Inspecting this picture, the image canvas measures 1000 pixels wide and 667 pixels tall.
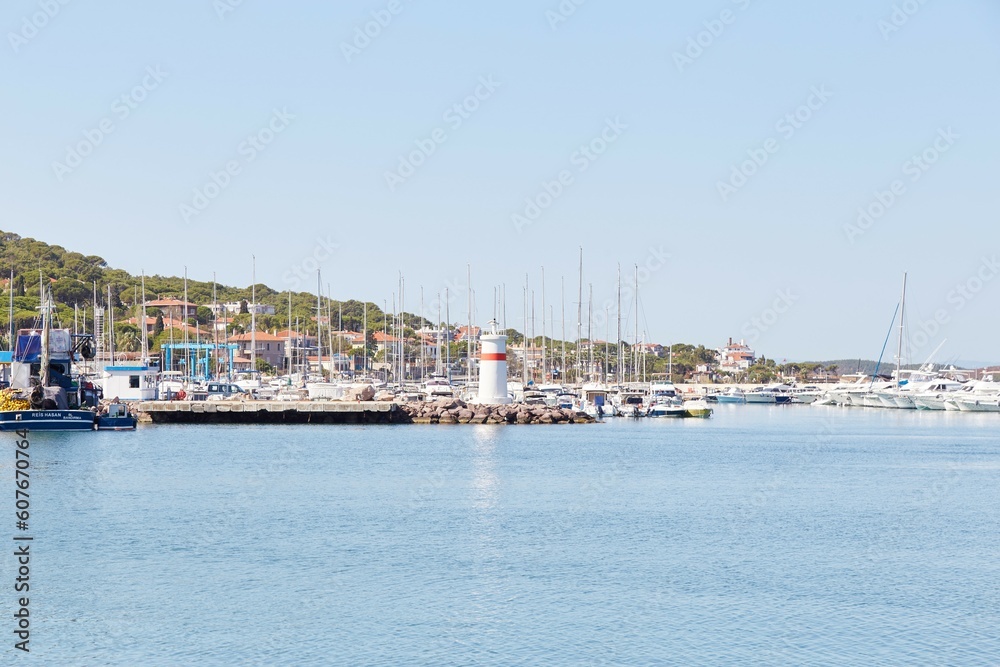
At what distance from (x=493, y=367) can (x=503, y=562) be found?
49.5 m

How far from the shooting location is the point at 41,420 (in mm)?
60594

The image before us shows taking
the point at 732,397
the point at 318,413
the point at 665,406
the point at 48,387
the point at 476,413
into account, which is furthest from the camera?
the point at 732,397

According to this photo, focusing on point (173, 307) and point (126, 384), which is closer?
point (126, 384)

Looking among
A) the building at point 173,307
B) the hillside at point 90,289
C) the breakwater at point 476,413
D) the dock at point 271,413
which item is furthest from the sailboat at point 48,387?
the building at point 173,307

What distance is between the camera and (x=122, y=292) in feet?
507

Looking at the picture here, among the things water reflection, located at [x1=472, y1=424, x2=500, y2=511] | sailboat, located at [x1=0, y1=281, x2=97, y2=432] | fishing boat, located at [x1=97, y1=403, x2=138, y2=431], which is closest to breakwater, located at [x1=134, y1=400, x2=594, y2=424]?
water reflection, located at [x1=472, y1=424, x2=500, y2=511]

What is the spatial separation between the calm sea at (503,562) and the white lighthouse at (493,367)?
74.8 feet

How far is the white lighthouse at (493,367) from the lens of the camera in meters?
73.2

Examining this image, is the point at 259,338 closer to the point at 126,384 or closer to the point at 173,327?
the point at 173,327

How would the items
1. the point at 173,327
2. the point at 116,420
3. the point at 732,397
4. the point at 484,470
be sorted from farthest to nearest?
the point at 732,397 → the point at 173,327 → the point at 116,420 → the point at 484,470

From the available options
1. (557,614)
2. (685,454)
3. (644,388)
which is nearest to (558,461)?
(685,454)

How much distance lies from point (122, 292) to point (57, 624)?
140389mm

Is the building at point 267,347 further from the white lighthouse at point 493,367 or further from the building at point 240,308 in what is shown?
the white lighthouse at point 493,367

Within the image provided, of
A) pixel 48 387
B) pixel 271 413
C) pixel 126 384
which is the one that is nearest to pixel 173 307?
pixel 126 384
